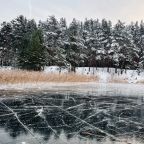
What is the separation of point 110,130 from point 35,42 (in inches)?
1514

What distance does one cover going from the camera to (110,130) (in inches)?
320

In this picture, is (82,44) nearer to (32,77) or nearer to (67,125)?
(32,77)

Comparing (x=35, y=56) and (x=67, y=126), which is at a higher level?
(x=35, y=56)

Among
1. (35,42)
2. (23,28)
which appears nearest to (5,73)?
(35,42)

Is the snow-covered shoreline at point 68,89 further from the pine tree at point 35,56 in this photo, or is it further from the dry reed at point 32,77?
the pine tree at point 35,56

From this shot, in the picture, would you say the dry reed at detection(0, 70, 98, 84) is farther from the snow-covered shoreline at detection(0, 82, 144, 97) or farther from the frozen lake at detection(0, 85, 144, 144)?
the frozen lake at detection(0, 85, 144, 144)

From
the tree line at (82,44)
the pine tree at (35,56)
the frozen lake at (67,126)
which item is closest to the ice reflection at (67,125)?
the frozen lake at (67,126)

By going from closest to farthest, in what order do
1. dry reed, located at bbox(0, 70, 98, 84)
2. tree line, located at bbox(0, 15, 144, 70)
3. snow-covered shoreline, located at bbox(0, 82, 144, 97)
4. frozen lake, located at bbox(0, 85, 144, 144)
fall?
frozen lake, located at bbox(0, 85, 144, 144) < snow-covered shoreline, located at bbox(0, 82, 144, 97) < dry reed, located at bbox(0, 70, 98, 84) < tree line, located at bbox(0, 15, 144, 70)

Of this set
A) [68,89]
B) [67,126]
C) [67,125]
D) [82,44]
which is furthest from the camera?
[82,44]

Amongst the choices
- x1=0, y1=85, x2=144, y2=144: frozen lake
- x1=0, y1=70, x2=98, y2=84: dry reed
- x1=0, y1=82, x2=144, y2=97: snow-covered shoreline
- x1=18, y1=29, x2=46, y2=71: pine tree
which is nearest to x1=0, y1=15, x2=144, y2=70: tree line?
x1=18, y1=29, x2=46, y2=71: pine tree

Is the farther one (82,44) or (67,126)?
(82,44)

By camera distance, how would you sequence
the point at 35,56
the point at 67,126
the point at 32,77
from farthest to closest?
1. the point at 35,56
2. the point at 32,77
3. the point at 67,126

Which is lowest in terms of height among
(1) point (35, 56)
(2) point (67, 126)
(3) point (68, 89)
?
(3) point (68, 89)

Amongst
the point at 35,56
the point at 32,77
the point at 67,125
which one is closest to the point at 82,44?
the point at 35,56
